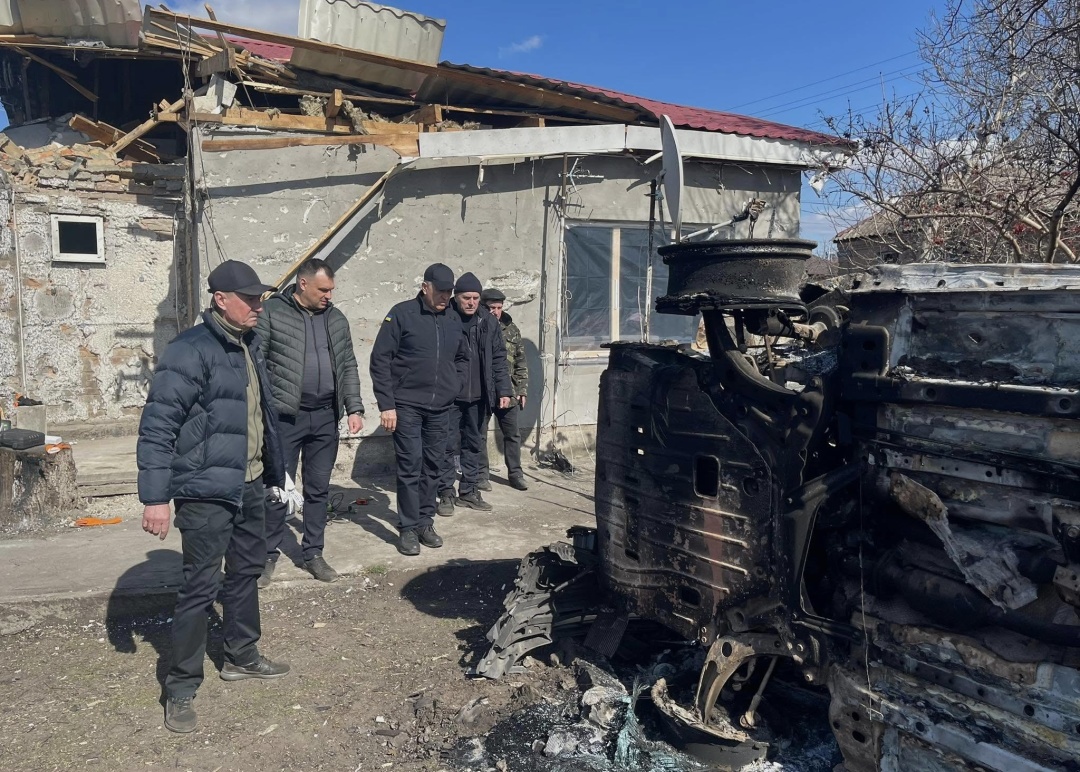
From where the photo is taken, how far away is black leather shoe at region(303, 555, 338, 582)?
484cm

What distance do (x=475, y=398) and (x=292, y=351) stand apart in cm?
201

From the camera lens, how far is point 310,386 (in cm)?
471

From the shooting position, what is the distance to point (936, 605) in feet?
7.81

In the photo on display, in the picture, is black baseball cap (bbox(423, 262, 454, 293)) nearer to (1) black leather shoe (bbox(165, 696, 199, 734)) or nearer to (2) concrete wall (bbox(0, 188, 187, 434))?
(1) black leather shoe (bbox(165, 696, 199, 734))

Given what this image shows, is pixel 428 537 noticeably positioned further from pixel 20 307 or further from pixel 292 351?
pixel 20 307

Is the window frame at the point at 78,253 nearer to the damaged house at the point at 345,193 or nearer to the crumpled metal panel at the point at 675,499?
the damaged house at the point at 345,193

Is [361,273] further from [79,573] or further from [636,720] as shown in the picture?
[636,720]

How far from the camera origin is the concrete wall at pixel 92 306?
25.1 ft

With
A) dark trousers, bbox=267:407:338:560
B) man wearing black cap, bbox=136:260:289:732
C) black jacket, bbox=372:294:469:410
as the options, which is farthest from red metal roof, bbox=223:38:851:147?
man wearing black cap, bbox=136:260:289:732

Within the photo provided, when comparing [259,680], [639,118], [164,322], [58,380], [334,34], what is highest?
[334,34]

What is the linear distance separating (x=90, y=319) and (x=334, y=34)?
12.6 ft

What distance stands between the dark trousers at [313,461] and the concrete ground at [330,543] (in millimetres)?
235

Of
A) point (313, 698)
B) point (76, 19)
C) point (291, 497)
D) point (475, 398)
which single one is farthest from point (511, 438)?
point (76, 19)

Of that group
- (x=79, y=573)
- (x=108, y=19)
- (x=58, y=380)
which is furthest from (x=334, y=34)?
(x=79, y=573)
